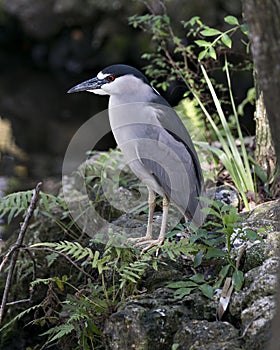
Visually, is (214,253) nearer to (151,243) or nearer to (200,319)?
(200,319)

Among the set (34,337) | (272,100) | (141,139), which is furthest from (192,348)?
(34,337)

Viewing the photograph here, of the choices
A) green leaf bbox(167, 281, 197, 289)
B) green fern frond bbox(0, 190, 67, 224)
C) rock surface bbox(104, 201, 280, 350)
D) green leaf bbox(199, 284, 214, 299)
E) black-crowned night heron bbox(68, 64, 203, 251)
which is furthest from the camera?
green fern frond bbox(0, 190, 67, 224)

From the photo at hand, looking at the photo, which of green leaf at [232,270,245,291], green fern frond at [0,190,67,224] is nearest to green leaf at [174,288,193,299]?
green leaf at [232,270,245,291]

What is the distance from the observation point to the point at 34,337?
4422mm

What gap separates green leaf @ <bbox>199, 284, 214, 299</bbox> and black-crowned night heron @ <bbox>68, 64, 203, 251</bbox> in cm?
77

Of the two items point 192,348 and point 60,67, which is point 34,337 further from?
point 60,67

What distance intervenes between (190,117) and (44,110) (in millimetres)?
5948

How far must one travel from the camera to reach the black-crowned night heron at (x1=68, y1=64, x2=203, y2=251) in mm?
4043

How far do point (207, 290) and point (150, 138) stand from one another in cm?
115

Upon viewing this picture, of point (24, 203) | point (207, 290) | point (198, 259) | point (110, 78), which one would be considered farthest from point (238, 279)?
point (24, 203)

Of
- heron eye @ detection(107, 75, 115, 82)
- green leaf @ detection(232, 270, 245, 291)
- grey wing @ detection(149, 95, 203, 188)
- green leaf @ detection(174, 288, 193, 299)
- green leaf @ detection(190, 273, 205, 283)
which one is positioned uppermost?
heron eye @ detection(107, 75, 115, 82)

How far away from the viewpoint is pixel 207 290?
3.25 metres

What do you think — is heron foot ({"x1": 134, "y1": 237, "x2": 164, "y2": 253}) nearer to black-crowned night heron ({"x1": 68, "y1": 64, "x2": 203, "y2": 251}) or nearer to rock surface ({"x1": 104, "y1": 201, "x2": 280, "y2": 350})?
black-crowned night heron ({"x1": 68, "y1": 64, "x2": 203, "y2": 251})

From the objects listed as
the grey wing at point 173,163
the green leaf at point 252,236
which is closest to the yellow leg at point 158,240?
the grey wing at point 173,163
